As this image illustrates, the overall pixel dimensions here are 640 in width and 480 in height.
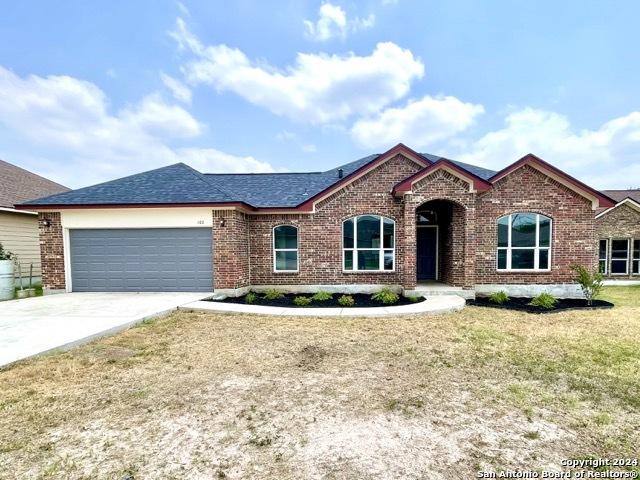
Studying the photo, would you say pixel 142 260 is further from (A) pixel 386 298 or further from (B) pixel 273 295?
(A) pixel 386 298

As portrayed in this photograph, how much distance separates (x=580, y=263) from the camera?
34.6 feet

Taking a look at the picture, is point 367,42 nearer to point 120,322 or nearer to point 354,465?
point 120,322

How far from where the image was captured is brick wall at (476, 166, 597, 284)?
10516 mm

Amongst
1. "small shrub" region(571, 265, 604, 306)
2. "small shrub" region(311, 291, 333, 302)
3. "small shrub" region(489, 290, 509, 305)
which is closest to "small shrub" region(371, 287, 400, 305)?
"small shrub" region(311, 291, 333, 302)

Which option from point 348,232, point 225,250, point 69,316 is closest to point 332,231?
point 348,232

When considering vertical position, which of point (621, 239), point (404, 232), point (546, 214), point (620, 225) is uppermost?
point (546, 214)

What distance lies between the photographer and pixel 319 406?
3.52 m

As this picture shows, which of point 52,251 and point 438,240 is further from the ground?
point 438,240

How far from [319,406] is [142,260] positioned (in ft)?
31.7

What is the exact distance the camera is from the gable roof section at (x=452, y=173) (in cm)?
970

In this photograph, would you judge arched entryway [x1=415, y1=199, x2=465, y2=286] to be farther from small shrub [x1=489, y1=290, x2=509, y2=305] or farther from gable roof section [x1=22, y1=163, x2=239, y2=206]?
gable roof section [x1=22, y1=163, x2=239, y2=206]

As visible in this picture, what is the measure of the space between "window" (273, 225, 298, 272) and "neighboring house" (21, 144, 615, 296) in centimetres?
5

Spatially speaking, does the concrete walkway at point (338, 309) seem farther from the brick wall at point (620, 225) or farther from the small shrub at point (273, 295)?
the brick wall at point (620, 225)

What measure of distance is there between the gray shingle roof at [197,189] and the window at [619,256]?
10248mm
